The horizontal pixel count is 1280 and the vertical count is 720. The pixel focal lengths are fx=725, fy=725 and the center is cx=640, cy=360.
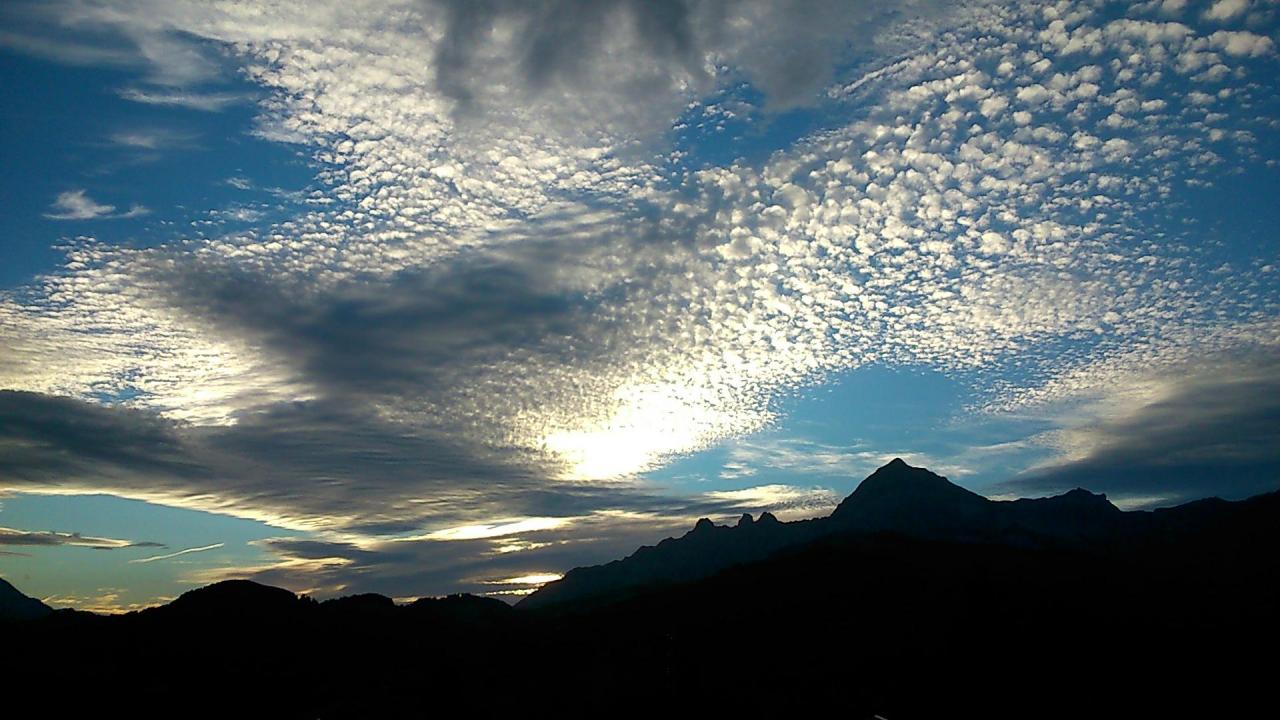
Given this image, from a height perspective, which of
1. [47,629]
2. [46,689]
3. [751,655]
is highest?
[47,629]

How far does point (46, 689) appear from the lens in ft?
485

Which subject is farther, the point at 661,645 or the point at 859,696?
the point at 661,645

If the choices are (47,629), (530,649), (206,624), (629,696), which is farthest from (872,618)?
(47,629)

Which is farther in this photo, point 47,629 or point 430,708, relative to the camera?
point 47,629

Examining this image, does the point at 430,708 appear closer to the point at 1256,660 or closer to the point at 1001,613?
the point at 1001,613

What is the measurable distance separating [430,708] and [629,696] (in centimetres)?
3645

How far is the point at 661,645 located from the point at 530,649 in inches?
1350

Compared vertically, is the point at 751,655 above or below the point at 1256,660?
above

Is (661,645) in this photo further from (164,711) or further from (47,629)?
(47,629)

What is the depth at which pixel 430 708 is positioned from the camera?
130500mm

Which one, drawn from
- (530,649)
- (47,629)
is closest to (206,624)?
(47,629)

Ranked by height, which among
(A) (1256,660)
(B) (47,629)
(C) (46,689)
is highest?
(B) (47,629)

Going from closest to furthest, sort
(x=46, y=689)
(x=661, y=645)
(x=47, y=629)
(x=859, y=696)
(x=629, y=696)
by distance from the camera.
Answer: (x=859, y=696) < (x=629, y=696) < (x=46, y=689) < (x=661, y=645) < (x=47, y=629)

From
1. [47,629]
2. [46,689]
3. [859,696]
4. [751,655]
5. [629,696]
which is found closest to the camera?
[859,696]
